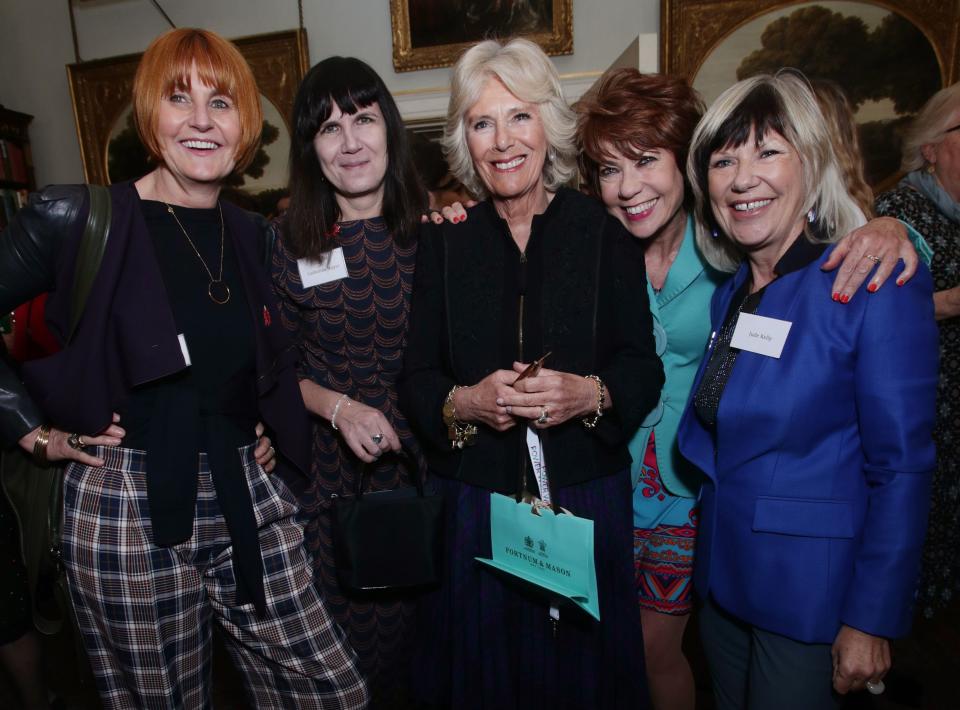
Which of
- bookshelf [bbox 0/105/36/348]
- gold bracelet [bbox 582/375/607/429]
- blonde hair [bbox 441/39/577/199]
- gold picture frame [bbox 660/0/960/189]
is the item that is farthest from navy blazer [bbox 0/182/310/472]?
bookshelf [bbox 0/105/36/348]

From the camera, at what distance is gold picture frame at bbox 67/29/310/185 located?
4.51 m

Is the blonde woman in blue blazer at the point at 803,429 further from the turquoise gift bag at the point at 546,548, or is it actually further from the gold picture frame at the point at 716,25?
the gold picture frame at the point at 716,25

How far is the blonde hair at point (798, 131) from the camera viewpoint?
4.05 ft

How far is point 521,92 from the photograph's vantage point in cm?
143

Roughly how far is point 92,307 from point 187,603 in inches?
28.4

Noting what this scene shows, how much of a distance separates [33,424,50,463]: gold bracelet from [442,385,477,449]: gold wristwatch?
0.96 m

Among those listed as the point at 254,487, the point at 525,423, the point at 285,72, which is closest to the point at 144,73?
the point at 254,487

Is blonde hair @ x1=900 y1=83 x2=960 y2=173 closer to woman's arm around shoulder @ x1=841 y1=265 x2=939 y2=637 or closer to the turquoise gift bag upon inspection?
woman's arm around shoulder @ x1=841 y1=265 x2=939 y2=637

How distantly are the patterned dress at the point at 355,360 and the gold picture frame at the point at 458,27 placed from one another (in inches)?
124

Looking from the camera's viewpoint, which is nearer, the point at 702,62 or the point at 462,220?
the point at 462,220

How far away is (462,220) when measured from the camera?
158 cm

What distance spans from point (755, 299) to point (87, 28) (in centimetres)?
587

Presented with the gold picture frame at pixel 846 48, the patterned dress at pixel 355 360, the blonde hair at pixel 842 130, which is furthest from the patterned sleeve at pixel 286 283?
the gold picture frame at pixel 846 48

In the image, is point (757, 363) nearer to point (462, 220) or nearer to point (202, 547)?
point (462, 220)
